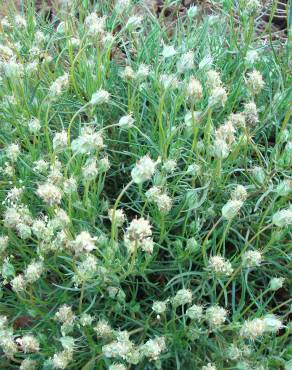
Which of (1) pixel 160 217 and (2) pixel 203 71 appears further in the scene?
(2) pixel 203 71

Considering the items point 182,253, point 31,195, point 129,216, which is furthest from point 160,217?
point 31,195

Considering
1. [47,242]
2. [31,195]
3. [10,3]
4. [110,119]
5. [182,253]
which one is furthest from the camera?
[10,3]

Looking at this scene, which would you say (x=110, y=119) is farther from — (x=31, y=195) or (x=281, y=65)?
(x=281, y=65)

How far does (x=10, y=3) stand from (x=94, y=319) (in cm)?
93

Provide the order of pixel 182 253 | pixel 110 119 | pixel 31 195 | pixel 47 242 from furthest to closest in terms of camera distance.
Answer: pixel 110 119 → pixel 31 195 → pixel 182 253 → pixel 47 242

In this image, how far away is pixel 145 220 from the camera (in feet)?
3.25

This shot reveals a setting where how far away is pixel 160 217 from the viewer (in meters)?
1.13

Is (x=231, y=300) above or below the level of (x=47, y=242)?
below

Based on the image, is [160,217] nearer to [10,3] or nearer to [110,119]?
[110,119]

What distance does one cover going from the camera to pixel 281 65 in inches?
58.4

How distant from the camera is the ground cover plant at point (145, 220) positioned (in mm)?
1026

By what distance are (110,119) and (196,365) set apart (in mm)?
601

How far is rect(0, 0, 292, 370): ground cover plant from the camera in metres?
1.03

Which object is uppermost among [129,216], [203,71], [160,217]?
[203,71]
